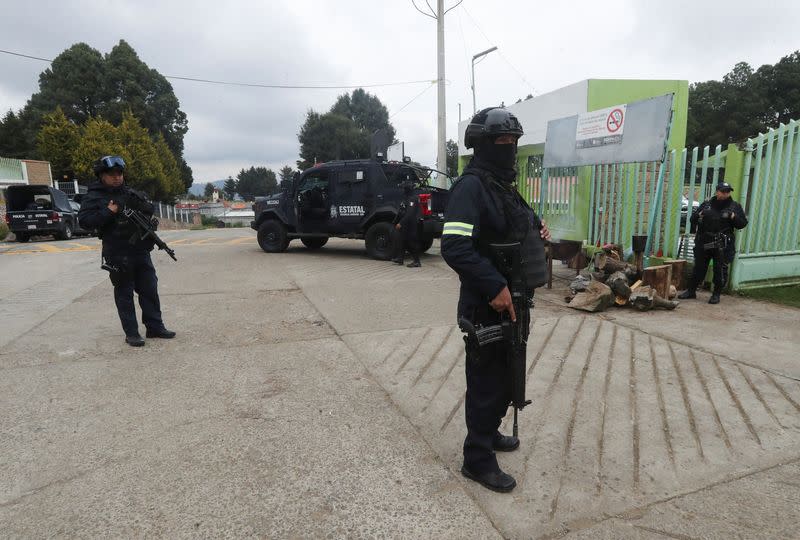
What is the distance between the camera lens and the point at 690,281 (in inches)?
253

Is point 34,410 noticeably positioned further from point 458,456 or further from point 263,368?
point 458,456

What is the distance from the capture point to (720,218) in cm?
601

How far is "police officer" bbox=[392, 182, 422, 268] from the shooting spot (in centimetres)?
920

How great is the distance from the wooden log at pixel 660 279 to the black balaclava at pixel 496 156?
14.6ft

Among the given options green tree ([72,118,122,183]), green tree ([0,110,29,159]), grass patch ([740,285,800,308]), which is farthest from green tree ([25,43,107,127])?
grass patch ([740,285,800,308])

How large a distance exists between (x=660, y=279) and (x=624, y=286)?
1.88 feet

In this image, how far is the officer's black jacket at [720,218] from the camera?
5.97m

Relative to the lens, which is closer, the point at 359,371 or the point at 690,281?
the point at 359,371

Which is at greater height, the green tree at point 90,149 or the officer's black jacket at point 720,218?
the green tree at point 90,149

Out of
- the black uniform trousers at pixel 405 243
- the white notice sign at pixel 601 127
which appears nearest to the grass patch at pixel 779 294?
the white notice sign at pixel 601 127

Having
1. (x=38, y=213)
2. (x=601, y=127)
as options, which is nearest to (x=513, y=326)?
(x=601, y=127)

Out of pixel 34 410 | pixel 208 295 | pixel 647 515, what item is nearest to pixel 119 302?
pixel 34 410

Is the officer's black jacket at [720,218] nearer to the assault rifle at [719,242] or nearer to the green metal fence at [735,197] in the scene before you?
the assault rifle at [719,242]

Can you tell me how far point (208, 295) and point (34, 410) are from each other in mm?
3638
